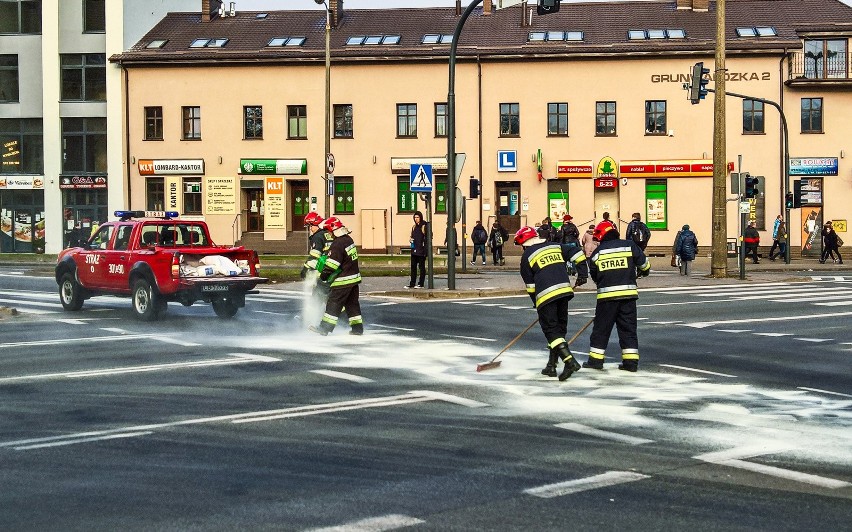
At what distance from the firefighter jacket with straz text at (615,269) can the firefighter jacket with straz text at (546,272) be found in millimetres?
364

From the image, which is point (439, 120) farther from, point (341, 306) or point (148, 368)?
point (148, 368)

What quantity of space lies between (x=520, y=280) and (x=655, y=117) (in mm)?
20757

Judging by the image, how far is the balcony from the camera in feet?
159

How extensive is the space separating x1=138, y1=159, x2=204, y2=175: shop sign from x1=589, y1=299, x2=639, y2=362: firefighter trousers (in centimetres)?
4016

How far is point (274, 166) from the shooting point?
51.0 m

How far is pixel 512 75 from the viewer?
1966 inches

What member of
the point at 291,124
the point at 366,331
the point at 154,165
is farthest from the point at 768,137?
the point at 366,331

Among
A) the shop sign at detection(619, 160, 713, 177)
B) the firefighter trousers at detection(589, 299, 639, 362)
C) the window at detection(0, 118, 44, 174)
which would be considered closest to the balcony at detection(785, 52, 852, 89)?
the shop sign at detection(619, 160, 713, 177)

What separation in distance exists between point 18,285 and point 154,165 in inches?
841

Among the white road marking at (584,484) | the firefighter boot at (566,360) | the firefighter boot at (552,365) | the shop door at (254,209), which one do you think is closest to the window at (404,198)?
the shop door at (254,209)

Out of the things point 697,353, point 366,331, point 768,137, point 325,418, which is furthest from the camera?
point 768,137

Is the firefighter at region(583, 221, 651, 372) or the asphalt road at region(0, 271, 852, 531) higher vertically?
the firefighter at region(583, 221, 651, 372)

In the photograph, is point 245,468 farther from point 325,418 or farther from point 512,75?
point 512,75

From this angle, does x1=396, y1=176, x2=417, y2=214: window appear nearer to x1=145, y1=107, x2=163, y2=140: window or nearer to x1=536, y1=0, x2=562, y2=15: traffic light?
x1=145, y1=107, x2=163, y2=140: window
